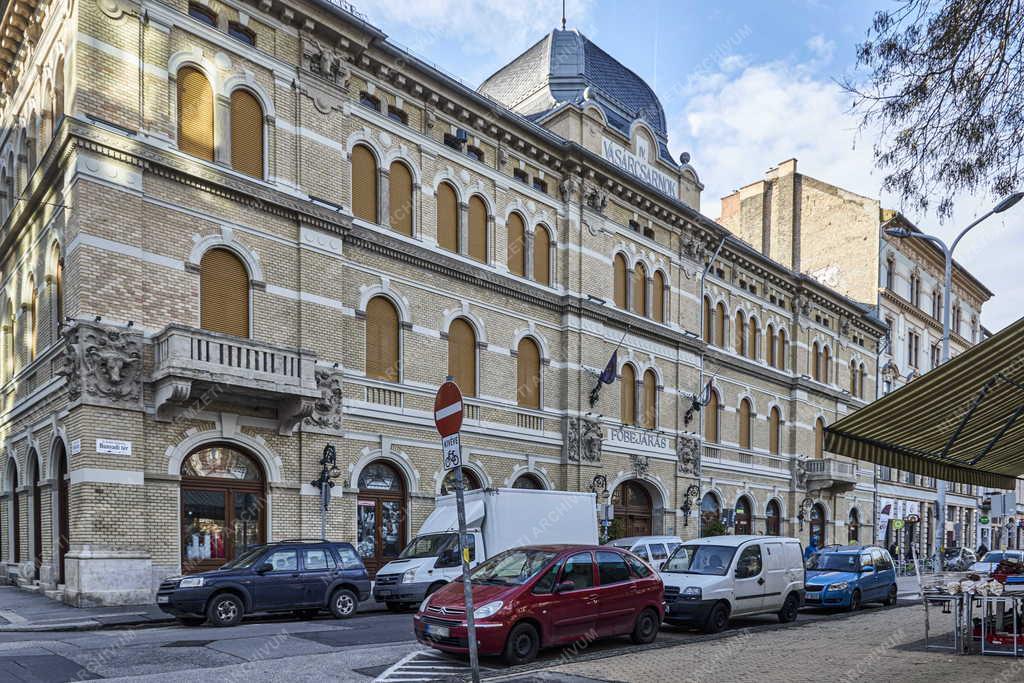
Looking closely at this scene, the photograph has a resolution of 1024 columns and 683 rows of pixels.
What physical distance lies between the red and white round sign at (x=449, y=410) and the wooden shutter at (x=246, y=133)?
557 inches

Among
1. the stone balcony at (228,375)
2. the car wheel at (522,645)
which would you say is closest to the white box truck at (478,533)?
the stone balcony at (228,375)

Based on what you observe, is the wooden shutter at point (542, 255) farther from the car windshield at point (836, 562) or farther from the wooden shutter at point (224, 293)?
the car windshield at point (836, 562)

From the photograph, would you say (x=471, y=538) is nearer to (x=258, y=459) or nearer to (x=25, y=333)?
(x=258, y=459)

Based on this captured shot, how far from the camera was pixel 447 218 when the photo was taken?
2588 centimetres

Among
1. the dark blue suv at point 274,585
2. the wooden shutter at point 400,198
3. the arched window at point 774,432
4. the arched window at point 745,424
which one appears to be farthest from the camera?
the arched window at point 774,432

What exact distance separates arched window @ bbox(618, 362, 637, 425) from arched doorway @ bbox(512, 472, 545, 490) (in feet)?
16.8

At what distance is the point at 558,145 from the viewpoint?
2902 cm

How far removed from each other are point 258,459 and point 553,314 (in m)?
12.0

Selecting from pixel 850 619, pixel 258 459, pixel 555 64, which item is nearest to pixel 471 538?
pixel 258 459

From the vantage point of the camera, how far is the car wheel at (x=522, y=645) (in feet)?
37.1

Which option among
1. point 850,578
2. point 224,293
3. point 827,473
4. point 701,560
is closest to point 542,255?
point 224,293

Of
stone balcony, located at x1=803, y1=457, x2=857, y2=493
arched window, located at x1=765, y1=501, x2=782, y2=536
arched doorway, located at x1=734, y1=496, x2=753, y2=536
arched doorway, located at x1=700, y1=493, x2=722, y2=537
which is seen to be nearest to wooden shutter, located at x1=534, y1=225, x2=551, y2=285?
arched doorway, located at x1=700, y1=493, x2=722, y2=537

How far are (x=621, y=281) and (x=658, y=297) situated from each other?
9.24ft

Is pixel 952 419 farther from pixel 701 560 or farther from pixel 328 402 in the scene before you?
pixel 328 402
